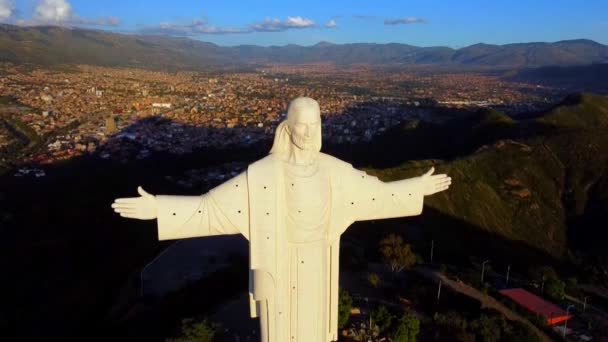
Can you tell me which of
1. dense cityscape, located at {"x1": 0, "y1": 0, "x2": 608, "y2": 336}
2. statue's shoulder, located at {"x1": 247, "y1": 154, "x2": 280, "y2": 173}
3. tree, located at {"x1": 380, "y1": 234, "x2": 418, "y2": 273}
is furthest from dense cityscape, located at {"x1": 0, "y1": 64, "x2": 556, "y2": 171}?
statue's shoulder, located at {"x1": 247, "y1": 154, "x2": 280, "y2": 173}

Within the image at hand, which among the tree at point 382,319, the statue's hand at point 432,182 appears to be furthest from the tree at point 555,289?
the statue's hand at point 432,182

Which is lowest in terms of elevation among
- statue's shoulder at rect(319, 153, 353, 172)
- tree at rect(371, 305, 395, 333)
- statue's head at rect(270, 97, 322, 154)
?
tree at rect(371, 305, 395, 333)

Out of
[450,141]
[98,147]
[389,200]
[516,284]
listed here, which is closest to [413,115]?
[450,141]

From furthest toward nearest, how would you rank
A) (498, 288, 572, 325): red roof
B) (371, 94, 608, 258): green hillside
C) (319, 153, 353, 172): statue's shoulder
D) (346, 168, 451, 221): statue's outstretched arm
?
(371, 94, 608, 258): green hillside < (498, 288, 572, 325): red roof < (346, 168, 451, 221): statue's outstretched arm < (319, 153, 353, 172): statue's shoulder

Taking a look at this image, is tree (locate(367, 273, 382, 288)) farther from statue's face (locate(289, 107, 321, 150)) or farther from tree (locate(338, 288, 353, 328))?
statue's face (locate(289, 107, 321, 150))

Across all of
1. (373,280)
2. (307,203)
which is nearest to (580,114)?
(373,280)

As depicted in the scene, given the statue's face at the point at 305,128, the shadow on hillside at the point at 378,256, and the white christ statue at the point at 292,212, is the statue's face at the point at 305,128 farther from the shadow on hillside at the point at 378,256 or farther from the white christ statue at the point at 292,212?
the shadow on hillside at the point at 378,256
